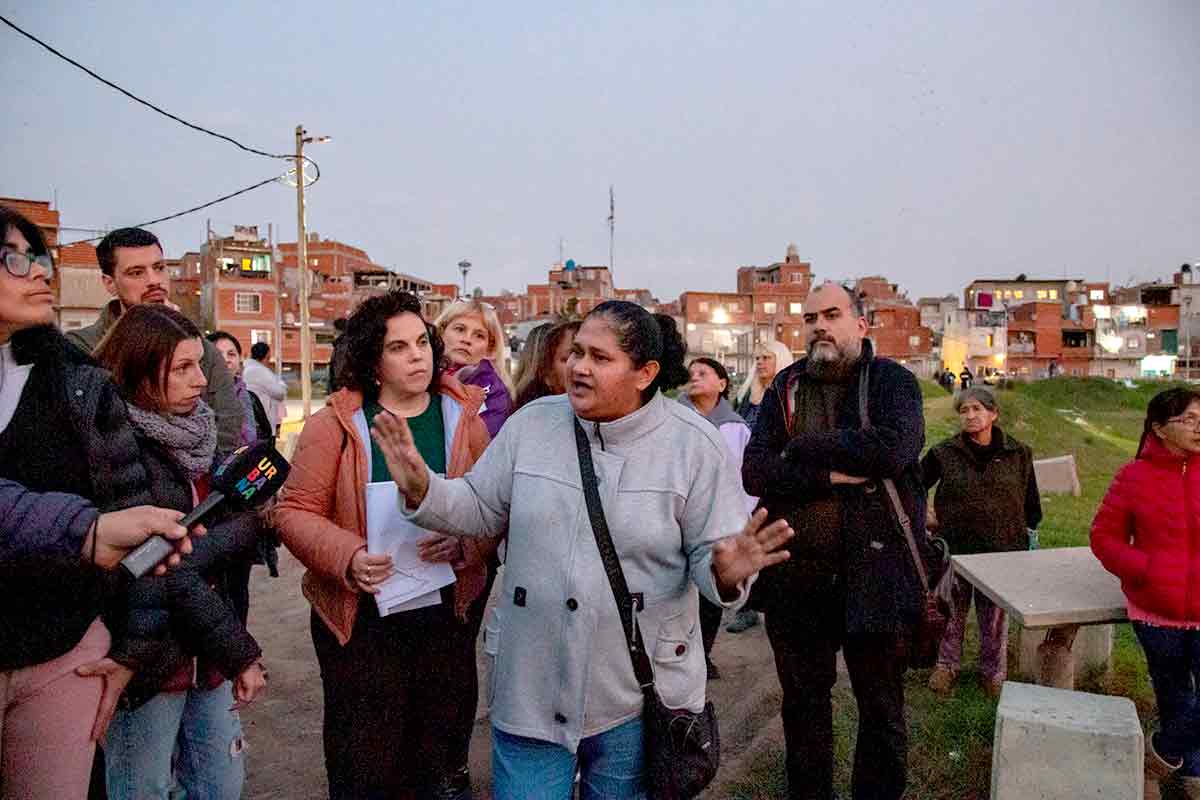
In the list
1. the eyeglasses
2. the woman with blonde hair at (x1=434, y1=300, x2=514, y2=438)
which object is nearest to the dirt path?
the woman with blonde hair at (x1=434, y1=300, x2=514, y2=438)

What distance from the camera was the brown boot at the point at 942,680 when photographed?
15.4ft

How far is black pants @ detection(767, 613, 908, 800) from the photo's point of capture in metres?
3.16

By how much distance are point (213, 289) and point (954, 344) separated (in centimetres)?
5664

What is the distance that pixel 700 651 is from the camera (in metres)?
2.40

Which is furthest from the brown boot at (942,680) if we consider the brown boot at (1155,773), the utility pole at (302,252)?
the utility pole at (302,252)

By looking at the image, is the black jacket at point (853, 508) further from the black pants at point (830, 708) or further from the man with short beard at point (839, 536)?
the black pants at point (830, 708)

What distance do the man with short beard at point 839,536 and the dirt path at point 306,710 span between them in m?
0.85

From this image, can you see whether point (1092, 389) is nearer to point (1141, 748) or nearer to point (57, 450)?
point (1141, 748)

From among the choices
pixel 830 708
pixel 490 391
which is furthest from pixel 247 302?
pixel 830 708

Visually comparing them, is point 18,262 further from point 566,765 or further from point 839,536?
point 839,536

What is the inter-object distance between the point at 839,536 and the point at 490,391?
6.53 feet

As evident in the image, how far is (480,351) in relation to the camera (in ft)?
14.5

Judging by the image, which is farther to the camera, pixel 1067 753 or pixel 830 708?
pixel 830 708

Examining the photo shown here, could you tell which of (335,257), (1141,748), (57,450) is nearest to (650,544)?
(57,450)
